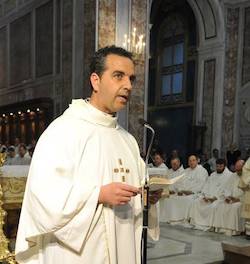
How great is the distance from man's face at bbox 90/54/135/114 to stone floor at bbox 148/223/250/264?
3730 mm

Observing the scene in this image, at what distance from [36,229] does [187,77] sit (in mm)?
14988

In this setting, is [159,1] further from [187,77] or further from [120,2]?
[120,2]

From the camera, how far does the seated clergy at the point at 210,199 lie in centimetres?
777

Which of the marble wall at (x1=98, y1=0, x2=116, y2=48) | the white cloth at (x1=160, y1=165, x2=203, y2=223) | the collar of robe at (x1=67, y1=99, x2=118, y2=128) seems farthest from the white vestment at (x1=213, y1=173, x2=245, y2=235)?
the collar of robe at (x1=67, y1=99, x2=118, y2=128)

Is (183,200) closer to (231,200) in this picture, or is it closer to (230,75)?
(231,200)

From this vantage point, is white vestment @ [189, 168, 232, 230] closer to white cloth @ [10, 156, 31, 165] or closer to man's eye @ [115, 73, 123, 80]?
white cloth @ [10, 156, 31, 165]

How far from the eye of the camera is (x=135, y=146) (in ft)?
7.94

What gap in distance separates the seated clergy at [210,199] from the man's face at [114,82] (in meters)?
6.11

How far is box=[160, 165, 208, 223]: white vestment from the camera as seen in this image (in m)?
8.21

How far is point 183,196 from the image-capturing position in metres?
8.38

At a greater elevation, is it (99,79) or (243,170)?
(99,79)

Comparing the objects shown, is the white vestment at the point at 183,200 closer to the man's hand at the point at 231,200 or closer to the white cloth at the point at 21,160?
the man's hand at the point at 231,200

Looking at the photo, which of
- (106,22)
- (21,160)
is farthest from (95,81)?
(21,160)

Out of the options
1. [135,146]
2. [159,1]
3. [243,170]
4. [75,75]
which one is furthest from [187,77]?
[135,146]
